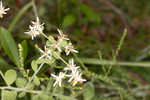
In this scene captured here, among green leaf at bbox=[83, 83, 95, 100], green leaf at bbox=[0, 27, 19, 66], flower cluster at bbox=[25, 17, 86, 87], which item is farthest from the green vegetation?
flower cluster at bbox=[25, 17, 86, 87]

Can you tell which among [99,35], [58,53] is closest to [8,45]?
[58,53]

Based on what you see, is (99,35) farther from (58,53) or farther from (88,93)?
(58,53)

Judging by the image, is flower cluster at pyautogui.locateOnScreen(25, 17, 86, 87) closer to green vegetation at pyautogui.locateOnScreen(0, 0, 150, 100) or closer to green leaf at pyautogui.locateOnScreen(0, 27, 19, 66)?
green leaf at pyautogui.locateOnScreen(0, 27, 19, 66)

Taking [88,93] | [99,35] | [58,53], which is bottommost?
[88,93]

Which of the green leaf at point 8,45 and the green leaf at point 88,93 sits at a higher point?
the green leaf at point 8,45

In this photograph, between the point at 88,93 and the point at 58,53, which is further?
the point at 88,93

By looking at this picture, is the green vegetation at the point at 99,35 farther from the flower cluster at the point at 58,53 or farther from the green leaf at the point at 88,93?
the flower cluster at the point at 58,53

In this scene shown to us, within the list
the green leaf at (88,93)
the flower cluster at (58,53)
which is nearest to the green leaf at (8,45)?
the flower cluster at (58,53)

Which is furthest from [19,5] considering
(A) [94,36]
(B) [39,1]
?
(A) [94,36]

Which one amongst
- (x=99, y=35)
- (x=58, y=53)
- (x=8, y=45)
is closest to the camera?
(x=58, y=53)

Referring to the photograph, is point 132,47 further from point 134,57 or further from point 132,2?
point 132,2

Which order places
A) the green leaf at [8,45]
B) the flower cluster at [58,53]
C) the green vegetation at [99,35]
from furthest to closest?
the green vegetation at [99,35] < the green leaf at [8,45] < the flower cluster at [58,53]
